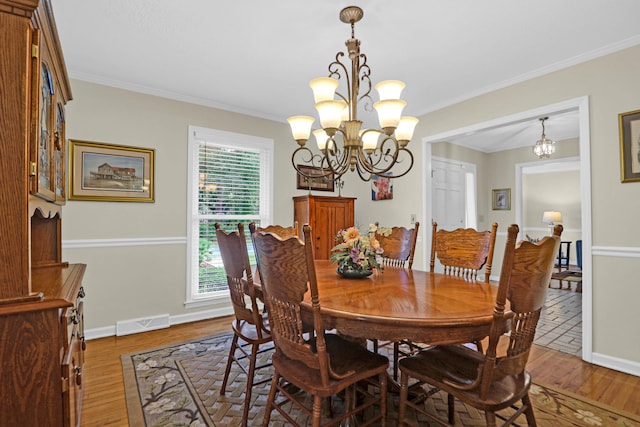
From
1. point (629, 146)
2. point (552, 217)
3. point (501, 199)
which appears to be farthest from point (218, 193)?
point (552, 217)

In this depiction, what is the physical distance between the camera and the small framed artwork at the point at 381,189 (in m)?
4.62

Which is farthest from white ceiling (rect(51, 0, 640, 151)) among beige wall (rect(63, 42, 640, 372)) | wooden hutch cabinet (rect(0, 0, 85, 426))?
wooden hutch cabinet (rect(0, 0, 85, 426))

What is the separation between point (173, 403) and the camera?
2062 millimetres

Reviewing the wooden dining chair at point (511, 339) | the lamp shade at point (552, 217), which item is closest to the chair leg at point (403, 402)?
the wooden dining chair at point (511, 339)

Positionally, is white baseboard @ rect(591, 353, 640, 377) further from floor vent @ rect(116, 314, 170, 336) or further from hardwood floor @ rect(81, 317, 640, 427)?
floor vent @ rect(116, 314, 170, 336)

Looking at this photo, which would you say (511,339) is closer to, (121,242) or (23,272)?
(23,272)

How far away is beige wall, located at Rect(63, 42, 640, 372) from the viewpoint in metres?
2.57

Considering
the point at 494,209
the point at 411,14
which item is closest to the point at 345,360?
the point at 411,14

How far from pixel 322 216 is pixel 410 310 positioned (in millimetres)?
2974

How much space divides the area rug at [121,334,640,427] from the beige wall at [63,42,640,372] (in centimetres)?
89

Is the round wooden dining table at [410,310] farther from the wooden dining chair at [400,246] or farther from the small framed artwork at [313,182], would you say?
the small framed artwork at [313,182]

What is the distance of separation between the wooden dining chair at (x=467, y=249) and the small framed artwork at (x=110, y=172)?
2.95 meters

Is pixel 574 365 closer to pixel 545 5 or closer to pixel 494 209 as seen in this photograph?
pixel 545 5

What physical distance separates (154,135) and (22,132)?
8.26 feet
